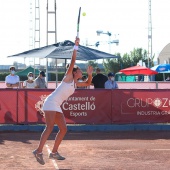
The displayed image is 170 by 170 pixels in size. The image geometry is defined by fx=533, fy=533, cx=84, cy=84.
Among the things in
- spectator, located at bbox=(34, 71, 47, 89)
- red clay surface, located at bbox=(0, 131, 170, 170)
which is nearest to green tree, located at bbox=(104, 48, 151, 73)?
spectator, located at bbox=(34, 71, 47, 89)

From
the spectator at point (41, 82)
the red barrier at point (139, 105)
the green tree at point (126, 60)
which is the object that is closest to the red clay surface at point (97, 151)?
the red barrier at point (139, 105)

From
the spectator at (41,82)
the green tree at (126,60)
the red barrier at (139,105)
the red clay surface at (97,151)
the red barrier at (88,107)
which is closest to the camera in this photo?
the red clay surface at (97,151)

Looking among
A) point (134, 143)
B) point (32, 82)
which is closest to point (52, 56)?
point (32, 82)

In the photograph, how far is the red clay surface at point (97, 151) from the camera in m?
9.41

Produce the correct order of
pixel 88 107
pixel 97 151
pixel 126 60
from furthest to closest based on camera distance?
pixel 126 60
pixel 88 107
pixel 97 151

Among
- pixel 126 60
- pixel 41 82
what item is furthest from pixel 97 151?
pixel 126 60

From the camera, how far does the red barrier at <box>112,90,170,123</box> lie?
52.2ft

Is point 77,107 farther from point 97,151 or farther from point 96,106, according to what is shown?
point 97,151

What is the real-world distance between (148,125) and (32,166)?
727cm

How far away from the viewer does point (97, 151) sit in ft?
37.0

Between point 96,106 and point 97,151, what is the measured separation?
4696 millimetres

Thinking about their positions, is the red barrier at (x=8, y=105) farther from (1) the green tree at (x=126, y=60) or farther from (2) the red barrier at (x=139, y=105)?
(1) the green tree at (x=126, y=60)

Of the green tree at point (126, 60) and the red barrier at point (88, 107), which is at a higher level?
the green tree at point (126, 60)

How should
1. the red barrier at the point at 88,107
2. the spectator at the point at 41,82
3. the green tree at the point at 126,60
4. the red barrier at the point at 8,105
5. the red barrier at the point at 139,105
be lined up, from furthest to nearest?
1. the green tree at the point at 126,60
2. the spectator at the point at 41,82
3. the red barrier at the point at 139,105
4. the red barrier at the point at 88,107
5. the red barrier at the point at 8,105
